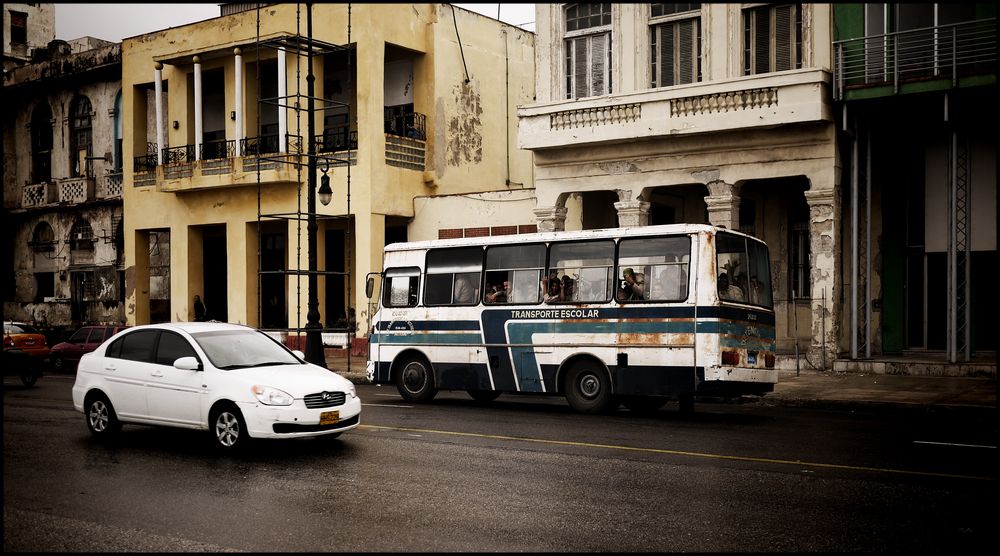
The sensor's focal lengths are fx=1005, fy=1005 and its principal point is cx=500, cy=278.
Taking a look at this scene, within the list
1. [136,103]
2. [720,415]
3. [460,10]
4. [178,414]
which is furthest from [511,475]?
[136,103]

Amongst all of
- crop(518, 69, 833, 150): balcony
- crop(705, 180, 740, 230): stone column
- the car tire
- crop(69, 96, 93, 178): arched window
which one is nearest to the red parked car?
crop(69, 96, 93, 178): arched window

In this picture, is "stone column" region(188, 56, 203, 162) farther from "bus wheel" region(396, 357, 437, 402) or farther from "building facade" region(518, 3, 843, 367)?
"bus wheel" region(396, 357, 437, 402)

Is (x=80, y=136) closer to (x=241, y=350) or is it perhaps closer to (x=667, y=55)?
(x=667, y=55)

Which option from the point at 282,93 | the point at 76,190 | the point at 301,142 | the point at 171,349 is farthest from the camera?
the point at 76,190

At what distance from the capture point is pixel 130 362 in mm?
13086

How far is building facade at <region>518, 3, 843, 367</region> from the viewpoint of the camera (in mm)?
22375

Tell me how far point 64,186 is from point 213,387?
102 ft

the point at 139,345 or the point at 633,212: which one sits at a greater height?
the point at 633,212

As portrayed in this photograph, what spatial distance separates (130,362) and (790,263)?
17725mm

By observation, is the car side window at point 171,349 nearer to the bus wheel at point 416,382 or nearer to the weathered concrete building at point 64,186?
the bus wheel at point 416,382

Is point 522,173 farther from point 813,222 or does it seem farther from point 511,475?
point 511,475

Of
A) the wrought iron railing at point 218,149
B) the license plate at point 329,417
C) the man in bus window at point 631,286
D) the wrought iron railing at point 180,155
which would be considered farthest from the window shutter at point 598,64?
the license plate at point 329,417

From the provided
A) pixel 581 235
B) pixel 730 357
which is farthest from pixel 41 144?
pixel 730 357

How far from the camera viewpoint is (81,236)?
130 feet
